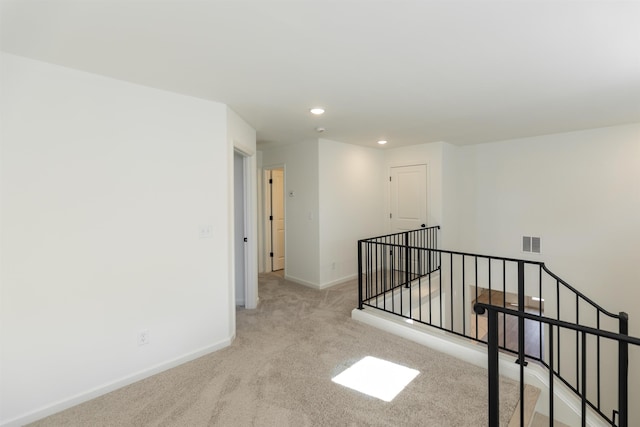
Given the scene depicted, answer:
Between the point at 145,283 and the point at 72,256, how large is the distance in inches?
21.1

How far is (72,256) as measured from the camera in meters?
2.18

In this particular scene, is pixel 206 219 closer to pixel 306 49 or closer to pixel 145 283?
pixel 145 283

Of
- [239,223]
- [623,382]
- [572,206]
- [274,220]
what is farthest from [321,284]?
[572,206]

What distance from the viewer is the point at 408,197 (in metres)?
5.50

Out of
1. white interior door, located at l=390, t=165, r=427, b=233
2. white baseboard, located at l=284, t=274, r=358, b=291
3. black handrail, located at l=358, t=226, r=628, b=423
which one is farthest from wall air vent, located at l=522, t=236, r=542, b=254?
white baseboard, located at l=284, t=274, r=358, b=291

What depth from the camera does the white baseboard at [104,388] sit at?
1999 millimetres

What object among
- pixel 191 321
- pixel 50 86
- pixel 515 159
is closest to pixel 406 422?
pixel 191 321

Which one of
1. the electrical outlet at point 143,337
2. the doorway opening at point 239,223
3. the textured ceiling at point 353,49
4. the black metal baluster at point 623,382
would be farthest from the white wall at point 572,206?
the electrical outlet at point 143,337

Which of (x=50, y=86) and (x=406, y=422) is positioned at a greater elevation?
(x=50, y=86)

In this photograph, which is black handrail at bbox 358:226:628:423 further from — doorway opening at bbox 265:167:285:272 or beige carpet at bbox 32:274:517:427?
doorway opening at bbox 265:167:285:272

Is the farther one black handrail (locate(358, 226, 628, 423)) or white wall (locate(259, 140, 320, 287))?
white wall (locate(259, 140, 320, 287))

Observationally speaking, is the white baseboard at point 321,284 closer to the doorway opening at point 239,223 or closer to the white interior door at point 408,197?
the doorway opening at point 239,223

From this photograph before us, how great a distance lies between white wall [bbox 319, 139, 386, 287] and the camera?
186 inches

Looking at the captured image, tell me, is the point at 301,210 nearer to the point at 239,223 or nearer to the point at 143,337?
the point at 239,223
